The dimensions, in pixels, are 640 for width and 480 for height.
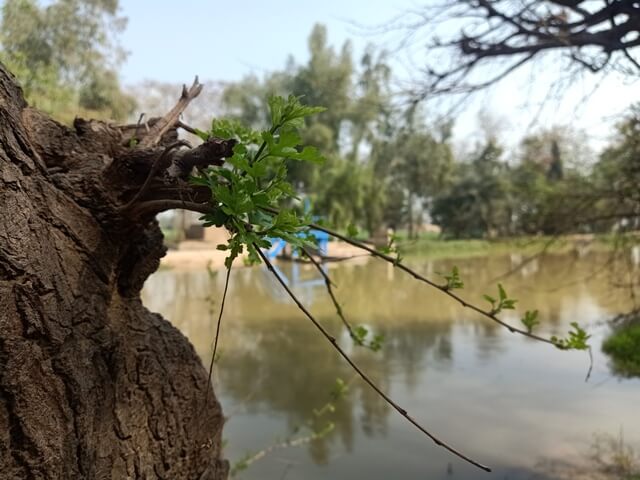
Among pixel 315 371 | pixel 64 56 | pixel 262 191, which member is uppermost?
pixel 64 56

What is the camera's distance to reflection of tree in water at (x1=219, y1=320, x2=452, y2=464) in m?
4.12

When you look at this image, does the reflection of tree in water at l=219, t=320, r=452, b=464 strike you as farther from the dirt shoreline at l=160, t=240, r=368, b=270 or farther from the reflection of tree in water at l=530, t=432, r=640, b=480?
the dirt shoreline at l=160, t=240, r=368, b=270

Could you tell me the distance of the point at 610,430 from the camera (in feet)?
12.2

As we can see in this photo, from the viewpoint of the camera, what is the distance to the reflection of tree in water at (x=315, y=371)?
4.12 meters

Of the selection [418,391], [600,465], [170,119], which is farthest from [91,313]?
[418,391]

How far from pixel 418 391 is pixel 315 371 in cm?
111

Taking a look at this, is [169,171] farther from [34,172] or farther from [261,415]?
[261,415]

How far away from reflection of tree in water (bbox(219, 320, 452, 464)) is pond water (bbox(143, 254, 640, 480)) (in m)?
0.01

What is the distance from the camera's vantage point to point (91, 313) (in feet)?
2.83

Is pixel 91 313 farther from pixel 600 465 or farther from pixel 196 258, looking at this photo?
pixel 196 258

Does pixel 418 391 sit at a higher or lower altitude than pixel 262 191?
lower

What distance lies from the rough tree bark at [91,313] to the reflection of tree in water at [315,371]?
2.70 metres

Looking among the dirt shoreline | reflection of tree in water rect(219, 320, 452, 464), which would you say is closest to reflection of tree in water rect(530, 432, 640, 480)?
reflection of tree in water rect(219, 320, 452, 464)

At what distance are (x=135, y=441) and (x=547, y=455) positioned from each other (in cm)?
323
